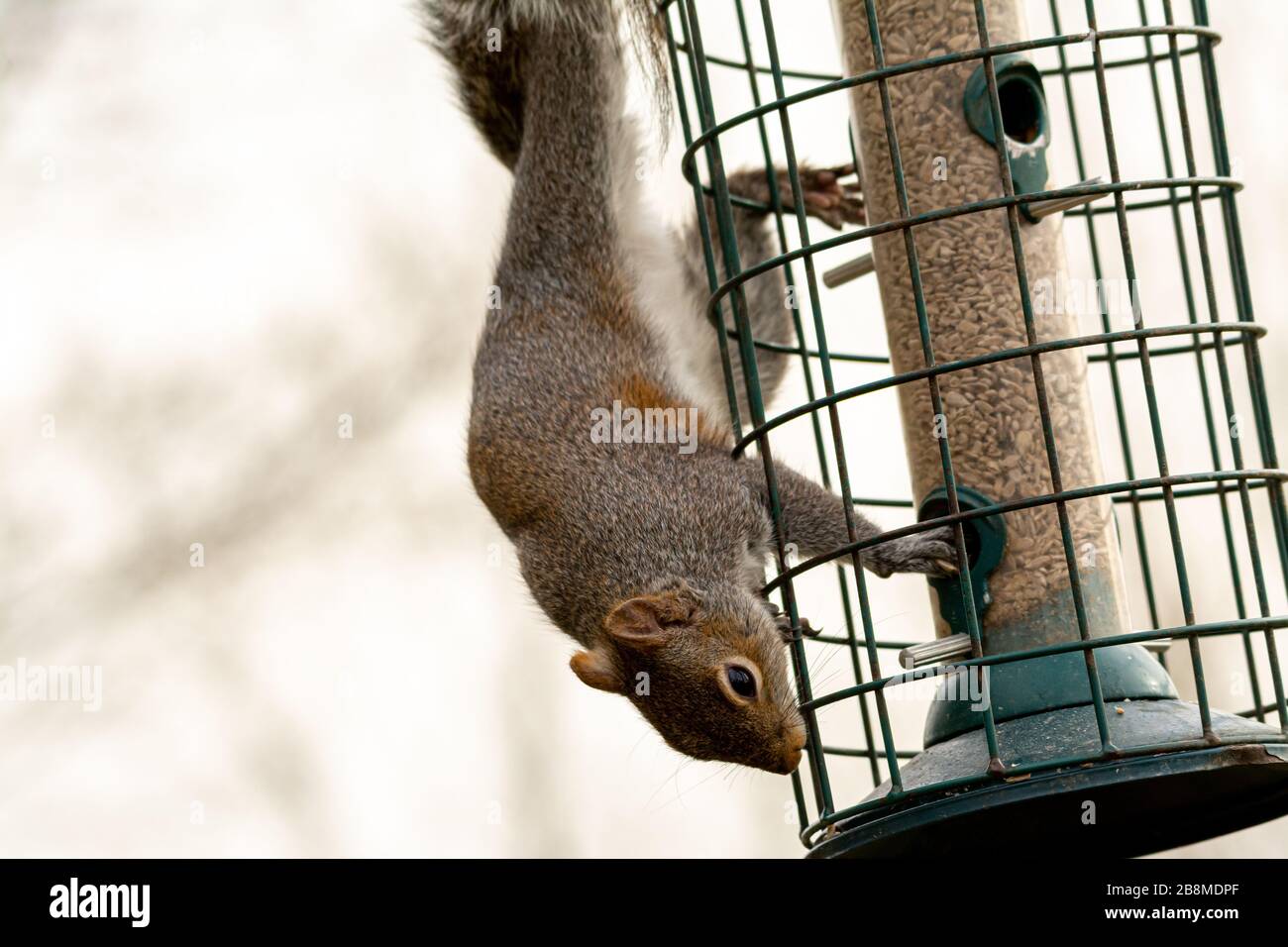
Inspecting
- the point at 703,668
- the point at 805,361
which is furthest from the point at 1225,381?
the point at 703,668

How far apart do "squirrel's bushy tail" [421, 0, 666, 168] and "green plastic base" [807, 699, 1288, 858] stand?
1.92m

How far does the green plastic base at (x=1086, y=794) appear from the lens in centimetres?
269

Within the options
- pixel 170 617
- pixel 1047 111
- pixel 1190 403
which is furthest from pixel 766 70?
pixel 170 617

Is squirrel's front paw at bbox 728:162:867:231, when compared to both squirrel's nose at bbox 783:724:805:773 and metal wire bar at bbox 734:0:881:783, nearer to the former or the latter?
metal wire bar at bbox 734:0:881:783

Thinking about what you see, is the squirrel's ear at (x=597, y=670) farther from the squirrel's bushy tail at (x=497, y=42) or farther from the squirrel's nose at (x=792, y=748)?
the squirrel's bushy tail at (x=497, y=42)

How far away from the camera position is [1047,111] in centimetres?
334

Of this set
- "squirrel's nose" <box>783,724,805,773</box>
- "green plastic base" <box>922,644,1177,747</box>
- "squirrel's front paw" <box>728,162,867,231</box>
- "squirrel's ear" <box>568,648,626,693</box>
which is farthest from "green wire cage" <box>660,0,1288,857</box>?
"squirrel's ear" <box>568,648,626,693</box>

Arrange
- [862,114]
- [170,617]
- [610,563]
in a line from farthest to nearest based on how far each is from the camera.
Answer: [170,617]
[610,563]
[862,114]

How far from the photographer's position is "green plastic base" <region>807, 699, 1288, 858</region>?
269 cm

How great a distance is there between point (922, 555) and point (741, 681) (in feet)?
2.00

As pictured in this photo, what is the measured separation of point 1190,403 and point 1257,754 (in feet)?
11.4

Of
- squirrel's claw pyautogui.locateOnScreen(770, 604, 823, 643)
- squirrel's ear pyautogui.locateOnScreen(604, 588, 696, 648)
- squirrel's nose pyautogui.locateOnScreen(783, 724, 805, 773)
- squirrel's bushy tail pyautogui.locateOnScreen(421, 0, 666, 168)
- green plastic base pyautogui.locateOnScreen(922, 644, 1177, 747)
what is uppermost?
squirrel's bushy tail pyautogui.locateOnScreen(421, 0, 666, 168)

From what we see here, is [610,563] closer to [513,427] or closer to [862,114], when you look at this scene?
[513,427]

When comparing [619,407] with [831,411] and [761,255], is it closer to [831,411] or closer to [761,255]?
[761,255]
